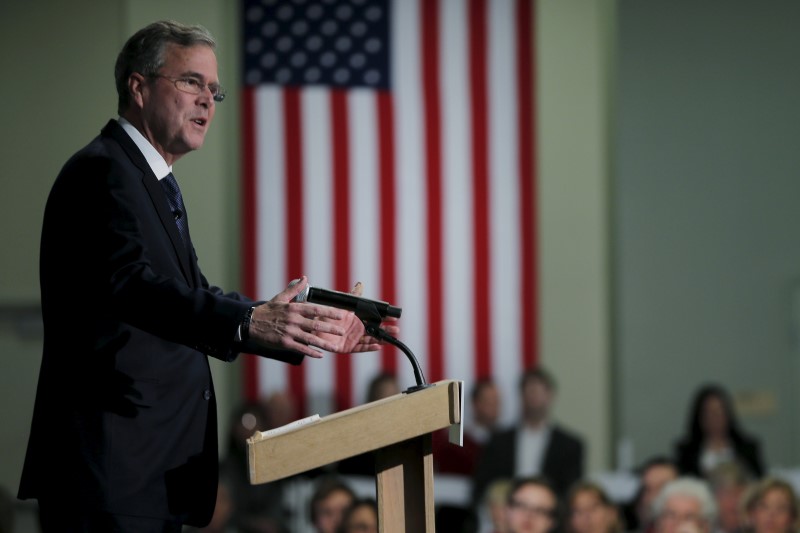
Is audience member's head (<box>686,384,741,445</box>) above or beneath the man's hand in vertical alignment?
beneath

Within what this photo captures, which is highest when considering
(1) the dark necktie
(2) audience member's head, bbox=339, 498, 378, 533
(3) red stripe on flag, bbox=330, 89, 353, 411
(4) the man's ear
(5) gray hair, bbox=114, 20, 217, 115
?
(5) gray hair, bbox=114, 20, 217, 115

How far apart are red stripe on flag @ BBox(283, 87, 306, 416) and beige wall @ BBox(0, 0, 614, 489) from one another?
0.32 m

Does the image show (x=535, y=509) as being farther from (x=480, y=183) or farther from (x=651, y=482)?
(x=480, y=183)

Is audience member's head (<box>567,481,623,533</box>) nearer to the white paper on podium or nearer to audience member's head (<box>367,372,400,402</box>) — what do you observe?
audience member's head (<box>367,372,400,402</box>)

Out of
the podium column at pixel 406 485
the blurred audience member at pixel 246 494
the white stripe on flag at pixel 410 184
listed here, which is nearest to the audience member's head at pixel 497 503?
A: the blurred audience member at pixel 246 494

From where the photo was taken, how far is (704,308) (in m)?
8.45

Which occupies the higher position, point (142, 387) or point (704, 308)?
point (142, 387)

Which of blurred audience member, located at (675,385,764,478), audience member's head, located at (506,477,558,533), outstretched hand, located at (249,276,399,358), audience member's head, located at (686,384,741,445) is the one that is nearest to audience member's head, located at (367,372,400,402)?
audience member's head, located at (506,477,558,533)

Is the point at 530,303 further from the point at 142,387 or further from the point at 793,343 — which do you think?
the point at 142,387

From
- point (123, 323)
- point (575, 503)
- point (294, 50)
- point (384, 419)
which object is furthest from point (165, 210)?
point (294, 50)

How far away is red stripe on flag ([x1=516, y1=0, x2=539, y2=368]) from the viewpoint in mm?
7336

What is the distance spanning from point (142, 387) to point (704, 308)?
277 inches

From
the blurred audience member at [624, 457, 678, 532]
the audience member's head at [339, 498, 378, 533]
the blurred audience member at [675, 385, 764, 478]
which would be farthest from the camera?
the blurred audience member at [675, 385, 764, 478]

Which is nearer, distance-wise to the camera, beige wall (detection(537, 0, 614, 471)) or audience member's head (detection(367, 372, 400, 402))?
audience member's head (detection(367, 372, 400, 402))
